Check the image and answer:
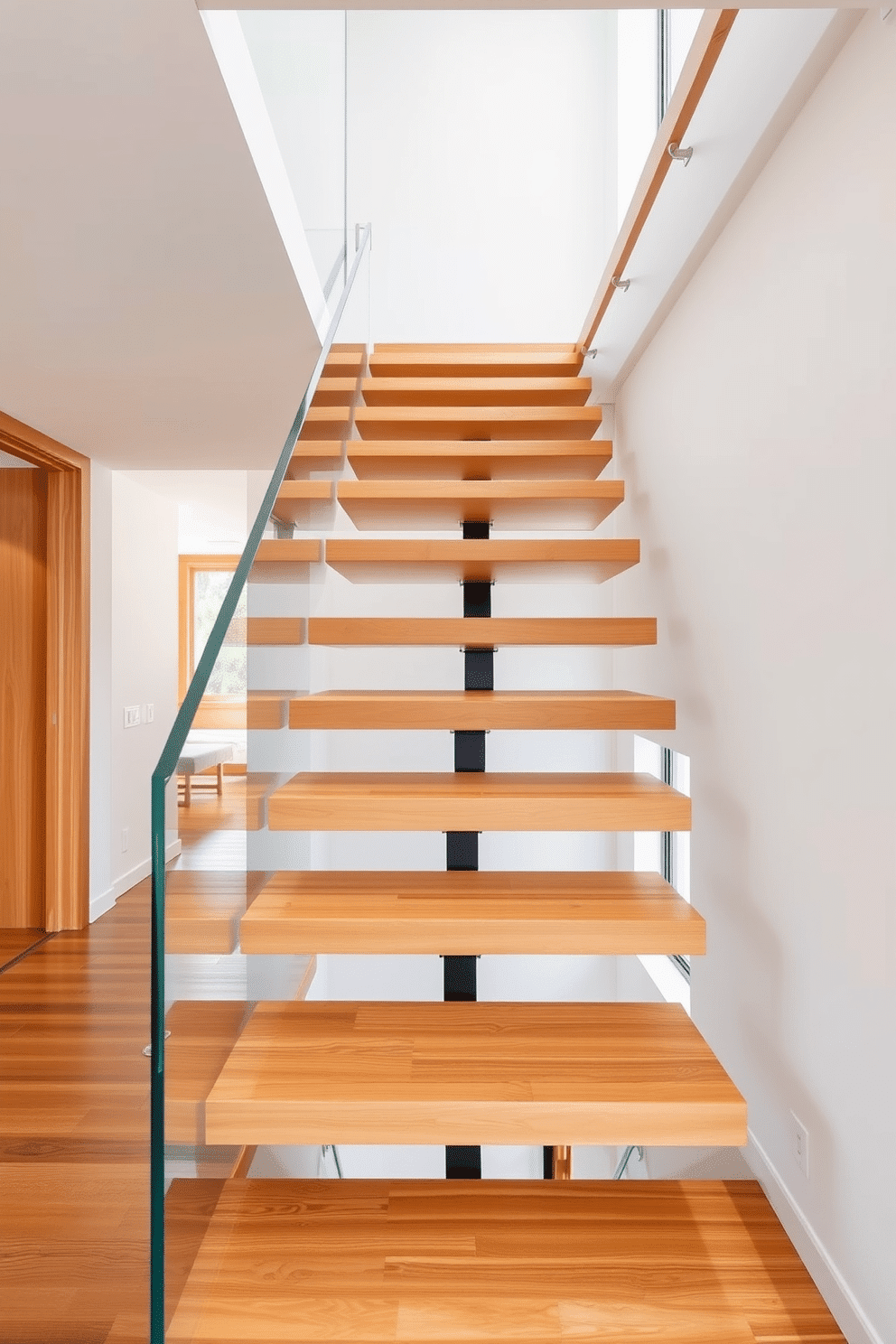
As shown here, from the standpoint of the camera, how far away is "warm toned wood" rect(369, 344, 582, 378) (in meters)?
3.75

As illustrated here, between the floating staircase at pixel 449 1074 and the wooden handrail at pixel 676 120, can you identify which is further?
the wooden handrail at pixel 676 120

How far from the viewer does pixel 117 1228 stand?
81.4 inches

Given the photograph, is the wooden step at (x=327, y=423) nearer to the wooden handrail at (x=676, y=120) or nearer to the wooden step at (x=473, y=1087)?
the wooden handrail at (x=676, y=120)

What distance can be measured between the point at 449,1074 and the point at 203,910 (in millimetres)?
577

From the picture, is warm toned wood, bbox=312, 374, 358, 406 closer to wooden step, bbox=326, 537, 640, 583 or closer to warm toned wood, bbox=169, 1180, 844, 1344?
wooden step, bbox=326, 537, 640, 583

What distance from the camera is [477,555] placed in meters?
2.48

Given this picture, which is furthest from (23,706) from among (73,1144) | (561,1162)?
(561,1162)

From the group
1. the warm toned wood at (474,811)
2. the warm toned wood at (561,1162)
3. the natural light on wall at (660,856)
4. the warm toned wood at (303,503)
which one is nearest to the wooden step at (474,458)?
the warm toned wood at (303,503)

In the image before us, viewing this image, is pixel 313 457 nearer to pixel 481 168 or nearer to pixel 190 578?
pixel 481 168

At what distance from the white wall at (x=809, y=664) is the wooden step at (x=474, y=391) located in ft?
2.92

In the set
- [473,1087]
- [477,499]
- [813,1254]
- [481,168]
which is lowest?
[813,1254]

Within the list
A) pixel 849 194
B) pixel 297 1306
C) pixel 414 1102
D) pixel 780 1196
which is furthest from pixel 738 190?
pixel 297 1306

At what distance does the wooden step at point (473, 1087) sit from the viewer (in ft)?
4.88

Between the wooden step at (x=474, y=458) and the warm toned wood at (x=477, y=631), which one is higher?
the wooden step at (x=474, y=458)
